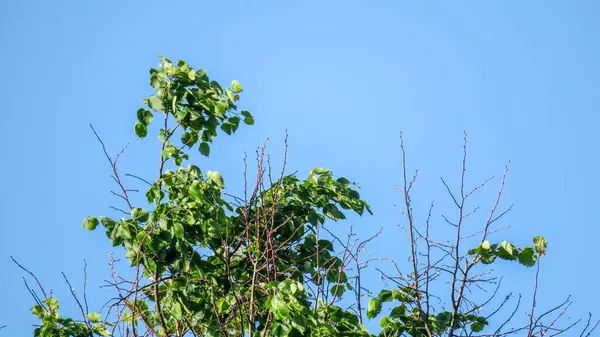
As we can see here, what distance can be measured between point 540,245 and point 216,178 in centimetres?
270

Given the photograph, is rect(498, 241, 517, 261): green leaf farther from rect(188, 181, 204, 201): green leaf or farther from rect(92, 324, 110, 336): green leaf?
rect(92, 324, 110, 336): green leaf

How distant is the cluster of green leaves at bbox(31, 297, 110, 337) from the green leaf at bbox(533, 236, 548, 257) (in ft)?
11.0

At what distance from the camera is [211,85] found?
931 centimetres

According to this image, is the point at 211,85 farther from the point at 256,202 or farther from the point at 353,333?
the point at 353,333

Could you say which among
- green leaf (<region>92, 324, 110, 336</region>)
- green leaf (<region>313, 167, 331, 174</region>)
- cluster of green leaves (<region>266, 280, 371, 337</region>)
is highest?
green leaf (<region>313, 167, 331, 174</region>)

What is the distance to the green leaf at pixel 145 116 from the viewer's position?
927cm

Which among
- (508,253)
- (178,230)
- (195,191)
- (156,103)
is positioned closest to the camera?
(508,253)

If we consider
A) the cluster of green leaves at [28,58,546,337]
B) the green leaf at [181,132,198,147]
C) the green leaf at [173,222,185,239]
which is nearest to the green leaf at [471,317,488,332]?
the cluster of green leaves at [28,58,546,337]

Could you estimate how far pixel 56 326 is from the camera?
837cm

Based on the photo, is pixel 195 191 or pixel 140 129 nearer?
pixel 195 191

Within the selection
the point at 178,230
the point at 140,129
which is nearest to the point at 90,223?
the point at 178,230

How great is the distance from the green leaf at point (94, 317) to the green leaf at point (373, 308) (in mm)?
2384

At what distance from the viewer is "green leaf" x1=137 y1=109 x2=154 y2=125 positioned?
927 cm

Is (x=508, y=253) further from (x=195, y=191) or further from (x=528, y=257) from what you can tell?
(x=195, y=191)
